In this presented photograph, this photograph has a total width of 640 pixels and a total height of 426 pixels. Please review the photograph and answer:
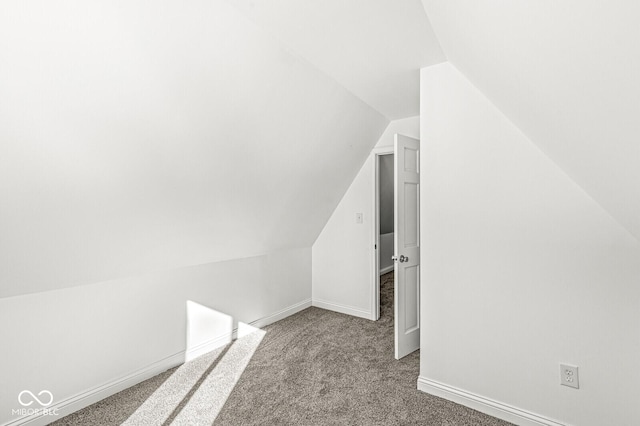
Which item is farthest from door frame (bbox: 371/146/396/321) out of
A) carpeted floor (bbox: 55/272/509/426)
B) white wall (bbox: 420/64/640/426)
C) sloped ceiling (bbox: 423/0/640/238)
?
sloped ceiling (bbox: 423/0/640/238)

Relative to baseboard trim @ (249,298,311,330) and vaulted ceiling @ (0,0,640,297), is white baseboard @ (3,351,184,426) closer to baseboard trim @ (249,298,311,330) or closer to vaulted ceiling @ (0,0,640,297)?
vaulted ceiling @ (0,0,640,297)

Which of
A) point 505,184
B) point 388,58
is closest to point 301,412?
point 505,184

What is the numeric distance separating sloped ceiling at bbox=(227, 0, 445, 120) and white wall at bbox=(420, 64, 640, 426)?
0.90 ft

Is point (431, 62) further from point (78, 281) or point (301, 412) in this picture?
point (78, 281)

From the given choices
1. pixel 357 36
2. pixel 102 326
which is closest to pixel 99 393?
pixel 102 326

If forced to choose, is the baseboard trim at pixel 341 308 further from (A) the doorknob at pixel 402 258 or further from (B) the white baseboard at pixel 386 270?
(B) the white baseboard at pixel 386 270

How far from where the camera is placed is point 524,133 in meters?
1.93

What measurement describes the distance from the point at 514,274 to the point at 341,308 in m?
2.39

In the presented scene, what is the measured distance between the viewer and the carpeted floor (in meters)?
2.02

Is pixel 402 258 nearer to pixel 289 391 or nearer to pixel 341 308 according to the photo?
pixel 289 391

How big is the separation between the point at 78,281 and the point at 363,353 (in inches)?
92.7

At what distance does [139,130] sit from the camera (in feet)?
5.94

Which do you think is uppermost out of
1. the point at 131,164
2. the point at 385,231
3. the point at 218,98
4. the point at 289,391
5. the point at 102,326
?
the point at 218,98

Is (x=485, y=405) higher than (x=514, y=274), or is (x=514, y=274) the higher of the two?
(x=514, y=274)
